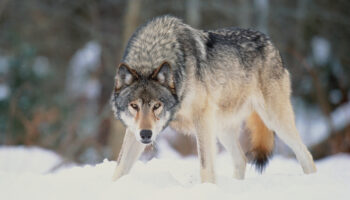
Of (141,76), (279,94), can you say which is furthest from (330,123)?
(141,76)

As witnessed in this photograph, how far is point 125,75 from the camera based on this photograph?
3.80 metres

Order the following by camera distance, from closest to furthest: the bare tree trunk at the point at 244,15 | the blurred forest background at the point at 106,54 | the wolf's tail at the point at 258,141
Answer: the wolf's tail at the point at 258,141
the blurred forest background at the point at 106,54
the bare tree trunk at the point at 244,15

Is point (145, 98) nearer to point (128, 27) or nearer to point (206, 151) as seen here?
point (206, 151)

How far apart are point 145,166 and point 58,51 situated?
31.7 ft

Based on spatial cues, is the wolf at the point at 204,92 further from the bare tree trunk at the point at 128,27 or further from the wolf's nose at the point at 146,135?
the bare tree trunk at the point at 128,27

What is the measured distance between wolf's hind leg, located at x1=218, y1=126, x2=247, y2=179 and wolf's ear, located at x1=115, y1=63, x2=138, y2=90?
169 cm

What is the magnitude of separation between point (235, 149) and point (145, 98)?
1783 millimetres

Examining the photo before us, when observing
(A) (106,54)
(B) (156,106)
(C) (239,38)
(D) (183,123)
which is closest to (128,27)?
(A) (106,54)

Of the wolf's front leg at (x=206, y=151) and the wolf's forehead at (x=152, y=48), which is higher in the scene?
the wolf's forehead at (x=152, y=48)

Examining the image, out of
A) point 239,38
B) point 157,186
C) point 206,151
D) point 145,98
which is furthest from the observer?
point 239,38

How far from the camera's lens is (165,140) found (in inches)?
371

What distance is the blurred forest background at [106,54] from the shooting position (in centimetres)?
974

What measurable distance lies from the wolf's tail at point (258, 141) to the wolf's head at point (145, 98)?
1536 millimetres

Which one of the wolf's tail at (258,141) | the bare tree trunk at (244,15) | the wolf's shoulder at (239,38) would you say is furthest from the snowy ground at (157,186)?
the bare tree trunk at (244,15)
